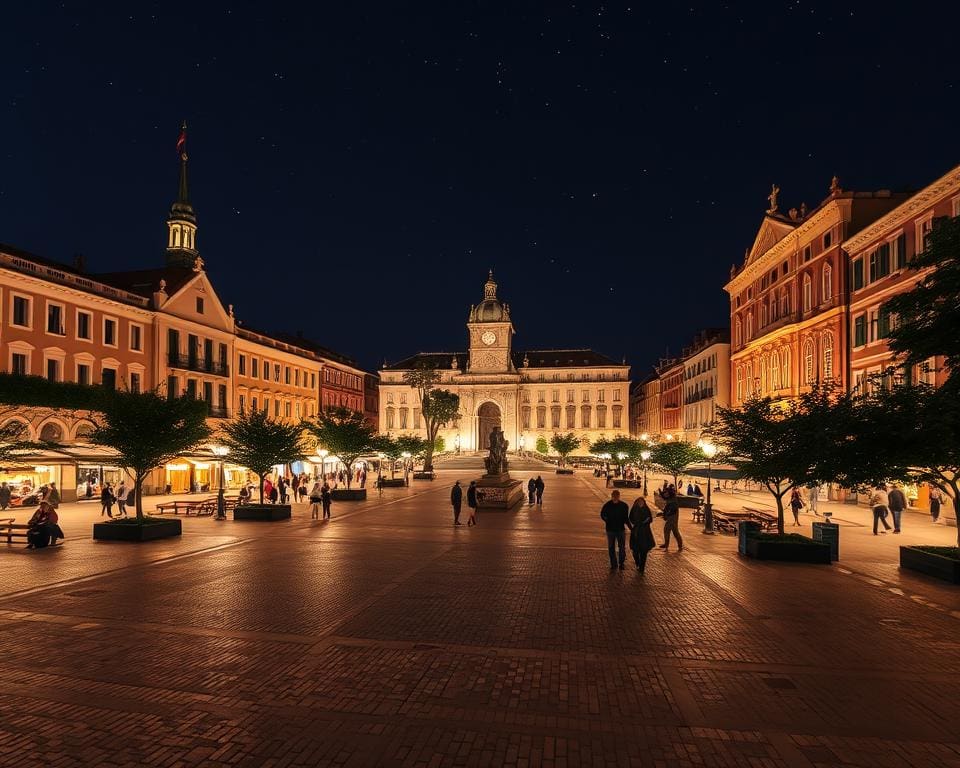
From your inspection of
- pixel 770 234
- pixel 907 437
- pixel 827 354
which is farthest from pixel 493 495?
pixel 770 234

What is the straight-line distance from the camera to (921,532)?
23.9m

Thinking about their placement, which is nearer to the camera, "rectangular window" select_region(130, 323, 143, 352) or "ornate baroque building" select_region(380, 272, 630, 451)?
"rectangular window" select_region(130, 323, 143, 352)

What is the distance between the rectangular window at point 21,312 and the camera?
32.6 meters

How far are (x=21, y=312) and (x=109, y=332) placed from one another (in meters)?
5.84

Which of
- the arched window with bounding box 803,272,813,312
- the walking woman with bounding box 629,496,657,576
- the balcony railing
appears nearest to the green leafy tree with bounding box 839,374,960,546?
the walking woman with bounding box 629,496,657,576

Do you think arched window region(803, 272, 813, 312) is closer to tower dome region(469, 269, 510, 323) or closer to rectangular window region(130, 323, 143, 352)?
rectangular window region(130, 323, 143, 352)

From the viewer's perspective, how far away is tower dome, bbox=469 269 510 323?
120m

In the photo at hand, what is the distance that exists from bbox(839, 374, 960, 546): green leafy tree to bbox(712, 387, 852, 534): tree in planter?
15.2 inches

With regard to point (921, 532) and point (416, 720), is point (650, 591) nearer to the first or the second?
point (416, 720)

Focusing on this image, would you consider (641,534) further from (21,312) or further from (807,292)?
(807,292)

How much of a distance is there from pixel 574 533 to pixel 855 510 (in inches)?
686

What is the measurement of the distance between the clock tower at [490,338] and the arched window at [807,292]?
77.9 metres

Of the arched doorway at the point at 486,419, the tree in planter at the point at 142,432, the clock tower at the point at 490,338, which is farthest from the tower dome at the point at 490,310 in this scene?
the tree in planter at the point at 142,432

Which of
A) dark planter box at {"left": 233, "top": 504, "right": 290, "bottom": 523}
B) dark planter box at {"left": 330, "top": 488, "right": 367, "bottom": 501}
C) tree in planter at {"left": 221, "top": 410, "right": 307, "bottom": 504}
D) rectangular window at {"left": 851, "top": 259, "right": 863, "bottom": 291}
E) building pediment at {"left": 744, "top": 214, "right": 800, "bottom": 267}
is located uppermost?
building pediment at {"left": 744, "top": 214, "right": 800, "bottom": 267}
